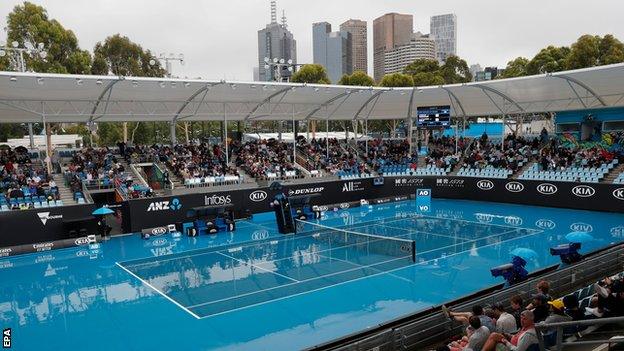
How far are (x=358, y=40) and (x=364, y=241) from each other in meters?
175

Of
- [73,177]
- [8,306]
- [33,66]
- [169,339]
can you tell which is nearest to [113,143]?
[33,66]

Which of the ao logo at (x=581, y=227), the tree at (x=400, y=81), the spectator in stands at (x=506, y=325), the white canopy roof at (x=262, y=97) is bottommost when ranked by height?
the ao logo at (x=581, y=227)

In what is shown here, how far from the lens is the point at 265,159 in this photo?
1401 inches

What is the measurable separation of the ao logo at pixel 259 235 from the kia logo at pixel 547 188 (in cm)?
1708

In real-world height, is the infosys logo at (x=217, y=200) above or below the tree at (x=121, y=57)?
below

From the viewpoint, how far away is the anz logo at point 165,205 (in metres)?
24.9

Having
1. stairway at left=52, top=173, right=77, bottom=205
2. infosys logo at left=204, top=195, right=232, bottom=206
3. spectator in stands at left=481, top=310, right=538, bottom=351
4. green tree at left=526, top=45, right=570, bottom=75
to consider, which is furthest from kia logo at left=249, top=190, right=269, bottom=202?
green tree at left=526, top=45, right=570, bottom=75

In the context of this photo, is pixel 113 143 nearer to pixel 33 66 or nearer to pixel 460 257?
pixel 33 66

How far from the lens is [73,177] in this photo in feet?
86.6

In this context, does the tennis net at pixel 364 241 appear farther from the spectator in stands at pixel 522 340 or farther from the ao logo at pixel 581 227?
the spectator in stands at pixel 522 340

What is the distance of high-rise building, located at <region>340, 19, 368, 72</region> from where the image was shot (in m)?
182

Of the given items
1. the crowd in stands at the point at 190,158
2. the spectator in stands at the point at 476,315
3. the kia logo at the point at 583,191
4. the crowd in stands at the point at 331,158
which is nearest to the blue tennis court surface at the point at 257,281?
the spectator in stands at the point at 476,315

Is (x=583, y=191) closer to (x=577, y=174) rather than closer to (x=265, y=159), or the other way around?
(x=577, y=174)

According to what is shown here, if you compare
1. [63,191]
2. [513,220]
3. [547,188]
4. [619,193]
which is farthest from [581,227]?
[63,191]
